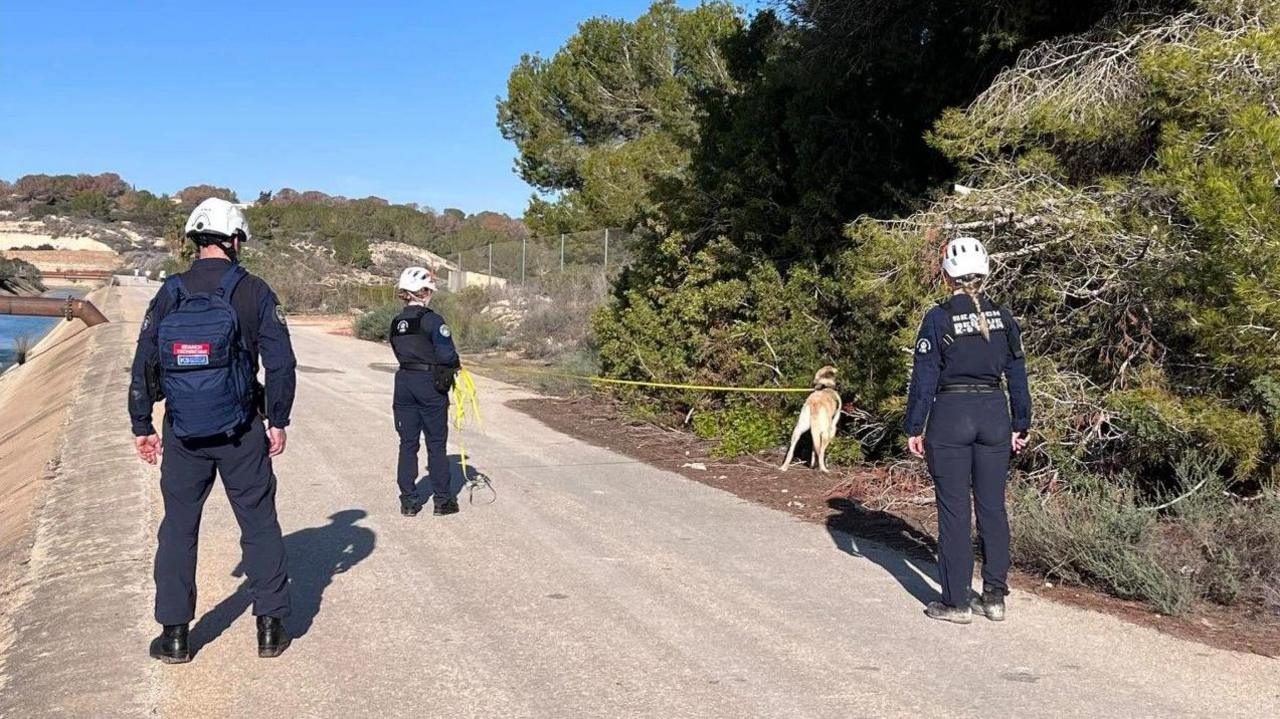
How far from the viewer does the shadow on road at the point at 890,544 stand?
666 cm

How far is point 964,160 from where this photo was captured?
359 inches

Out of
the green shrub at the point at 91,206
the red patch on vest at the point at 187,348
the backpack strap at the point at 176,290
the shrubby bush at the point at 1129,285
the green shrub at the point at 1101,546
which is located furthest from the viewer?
the green shrub at the point at 91,206

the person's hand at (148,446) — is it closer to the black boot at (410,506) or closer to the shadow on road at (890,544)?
the black boot at (410,506)

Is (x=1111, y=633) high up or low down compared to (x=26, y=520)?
up

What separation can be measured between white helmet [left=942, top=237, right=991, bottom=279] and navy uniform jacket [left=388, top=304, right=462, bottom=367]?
152 inches

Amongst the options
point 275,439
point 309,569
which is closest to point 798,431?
point 309,569

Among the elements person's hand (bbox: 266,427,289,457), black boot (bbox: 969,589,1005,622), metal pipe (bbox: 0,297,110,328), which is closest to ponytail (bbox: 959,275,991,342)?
black boot (bbox: 969,589,1005,622)

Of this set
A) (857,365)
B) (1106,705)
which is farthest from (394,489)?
(1106,705)

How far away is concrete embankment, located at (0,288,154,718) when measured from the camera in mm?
4738

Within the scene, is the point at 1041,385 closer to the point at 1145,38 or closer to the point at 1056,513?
the point at 1056,513

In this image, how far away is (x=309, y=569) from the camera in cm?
662

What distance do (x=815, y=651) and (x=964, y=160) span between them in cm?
531

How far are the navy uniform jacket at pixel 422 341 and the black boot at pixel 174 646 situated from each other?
3.46m

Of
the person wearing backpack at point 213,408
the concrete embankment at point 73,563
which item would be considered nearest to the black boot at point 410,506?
the concrete embankment at point 73,563
